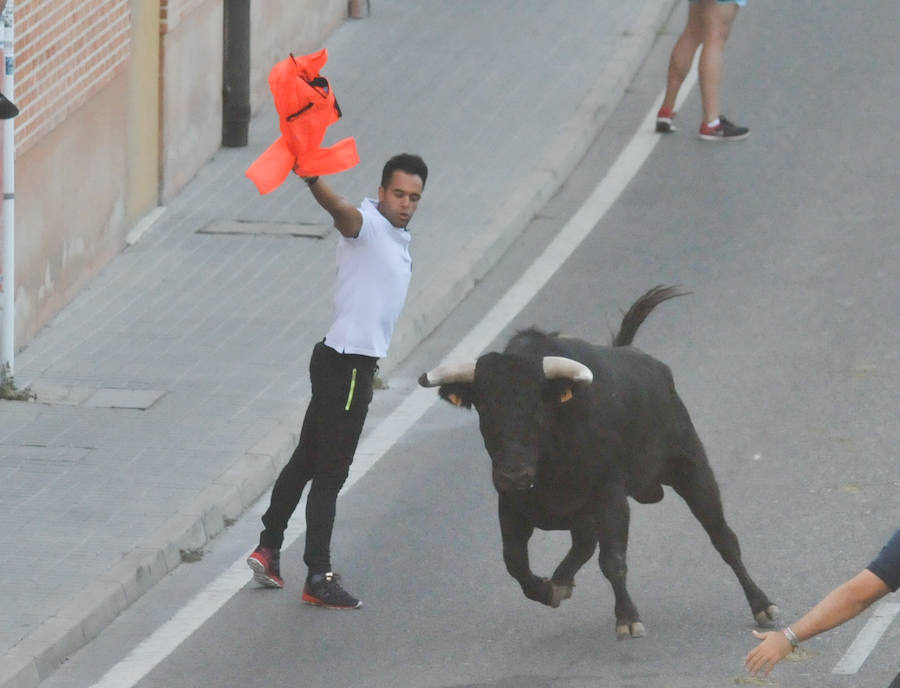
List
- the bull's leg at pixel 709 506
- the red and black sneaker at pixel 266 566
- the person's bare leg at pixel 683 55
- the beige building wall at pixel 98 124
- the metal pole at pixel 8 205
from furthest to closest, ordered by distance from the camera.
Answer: the person's bare leg at pixel 683 55, the beige building wall at pixel 98 124, the metal pole at pixel 8 205, the red and black sneaker at pixel 266 566, the bull's leg at pixel 709 506

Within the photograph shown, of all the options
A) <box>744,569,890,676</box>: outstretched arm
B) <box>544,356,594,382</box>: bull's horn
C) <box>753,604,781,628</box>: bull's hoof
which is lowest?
<box>753,604,781,628</box>: bull's hoof

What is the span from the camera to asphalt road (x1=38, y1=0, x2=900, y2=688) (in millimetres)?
8242

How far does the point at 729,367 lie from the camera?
12031 mm

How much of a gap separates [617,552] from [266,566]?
1.80 meters

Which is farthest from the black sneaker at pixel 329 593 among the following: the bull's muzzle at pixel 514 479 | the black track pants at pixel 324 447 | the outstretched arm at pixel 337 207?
the outstretched arm at pixel 337 207

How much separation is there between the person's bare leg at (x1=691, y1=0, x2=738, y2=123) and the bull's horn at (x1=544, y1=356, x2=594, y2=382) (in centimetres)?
897

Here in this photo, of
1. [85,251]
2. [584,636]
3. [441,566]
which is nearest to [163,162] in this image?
[85,251]

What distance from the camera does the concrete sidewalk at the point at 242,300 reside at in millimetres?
9391

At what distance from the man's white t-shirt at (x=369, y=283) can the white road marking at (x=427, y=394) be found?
1.36 metres

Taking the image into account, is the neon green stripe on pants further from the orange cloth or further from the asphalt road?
the orange cloth

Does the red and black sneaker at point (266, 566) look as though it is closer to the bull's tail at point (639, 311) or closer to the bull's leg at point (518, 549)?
the bull's leg at point (518, 549)

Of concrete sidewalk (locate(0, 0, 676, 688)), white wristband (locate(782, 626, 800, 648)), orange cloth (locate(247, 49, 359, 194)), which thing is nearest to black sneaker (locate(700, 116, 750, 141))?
concrete sidewalk (locate(0, 0, 676, 688))

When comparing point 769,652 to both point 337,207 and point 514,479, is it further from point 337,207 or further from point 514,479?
point 337,207

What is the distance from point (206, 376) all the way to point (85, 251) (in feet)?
7.44
